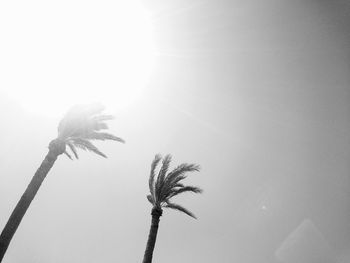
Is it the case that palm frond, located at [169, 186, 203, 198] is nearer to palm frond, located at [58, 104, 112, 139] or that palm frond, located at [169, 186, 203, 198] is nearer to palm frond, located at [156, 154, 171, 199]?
palm frond, located at [156, 154, 171, 199]

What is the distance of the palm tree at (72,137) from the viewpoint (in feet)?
58.1

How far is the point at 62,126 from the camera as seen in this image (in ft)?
64.8

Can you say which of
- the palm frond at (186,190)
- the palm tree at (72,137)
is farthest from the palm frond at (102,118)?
the palm frond at (186,190)

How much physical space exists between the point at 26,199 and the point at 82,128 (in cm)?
470

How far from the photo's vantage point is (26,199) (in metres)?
17.5

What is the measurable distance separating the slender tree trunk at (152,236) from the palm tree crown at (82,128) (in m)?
4.70

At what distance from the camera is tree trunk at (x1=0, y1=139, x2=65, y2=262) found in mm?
16594

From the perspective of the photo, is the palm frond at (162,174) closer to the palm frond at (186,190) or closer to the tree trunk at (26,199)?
the palm frond at (186,190)

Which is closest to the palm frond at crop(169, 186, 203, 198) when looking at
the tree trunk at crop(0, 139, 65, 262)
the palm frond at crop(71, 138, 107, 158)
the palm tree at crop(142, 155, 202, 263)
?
the palm tree at crop(142, 155, 202, 263)

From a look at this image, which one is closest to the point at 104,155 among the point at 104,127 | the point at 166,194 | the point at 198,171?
the point at 104,127

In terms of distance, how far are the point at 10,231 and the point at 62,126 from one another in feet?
19.5

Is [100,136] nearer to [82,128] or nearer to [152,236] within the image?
[82,128]

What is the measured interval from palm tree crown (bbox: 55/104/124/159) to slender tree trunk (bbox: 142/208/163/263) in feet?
15.4

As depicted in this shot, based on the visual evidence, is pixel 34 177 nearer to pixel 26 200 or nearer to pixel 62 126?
pixel 26 200
